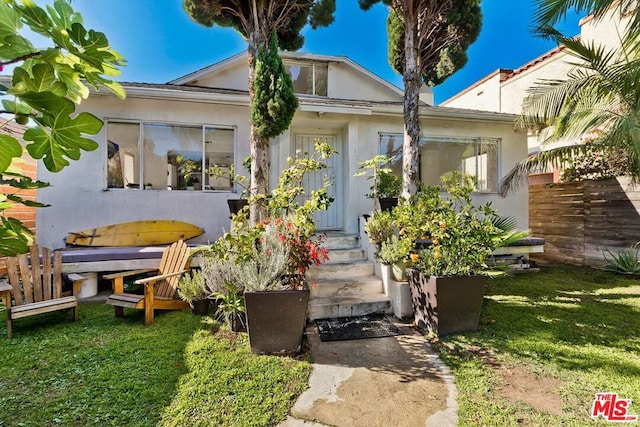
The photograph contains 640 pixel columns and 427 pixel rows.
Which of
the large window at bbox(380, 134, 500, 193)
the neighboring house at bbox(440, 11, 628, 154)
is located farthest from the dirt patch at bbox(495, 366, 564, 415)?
the neighboring house at bbox(440, 11, 628, 154)

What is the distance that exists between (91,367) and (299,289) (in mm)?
2163

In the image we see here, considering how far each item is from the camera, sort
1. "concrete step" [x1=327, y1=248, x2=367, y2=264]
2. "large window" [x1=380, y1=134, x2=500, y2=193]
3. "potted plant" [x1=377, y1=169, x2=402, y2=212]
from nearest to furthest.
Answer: "concrete step" [x1=327, y1=248, x2=367, y2=264] < "potted plant" [x1=377, y1=169, x2=402, y2=212] < "large window" [x1=380, y1=134, x2=500, y2=193]

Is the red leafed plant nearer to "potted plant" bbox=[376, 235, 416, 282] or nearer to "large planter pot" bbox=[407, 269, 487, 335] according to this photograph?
"potted plant" bbox=[376, 235, 416, 282]

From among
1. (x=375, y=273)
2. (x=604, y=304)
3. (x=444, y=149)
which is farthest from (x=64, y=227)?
(x=604, y=304)

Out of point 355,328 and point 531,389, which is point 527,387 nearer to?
point 531,389

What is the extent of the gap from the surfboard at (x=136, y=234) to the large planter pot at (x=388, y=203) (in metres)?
3.72

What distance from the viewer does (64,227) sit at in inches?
228

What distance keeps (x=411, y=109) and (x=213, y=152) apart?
13.6ft

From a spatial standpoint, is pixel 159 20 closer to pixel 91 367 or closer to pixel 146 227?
pixel 146 227

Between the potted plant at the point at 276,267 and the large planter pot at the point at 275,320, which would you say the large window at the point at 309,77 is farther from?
the large planter pot at the point at 275,320

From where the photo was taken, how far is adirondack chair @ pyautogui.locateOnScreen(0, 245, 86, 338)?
12.2 ft

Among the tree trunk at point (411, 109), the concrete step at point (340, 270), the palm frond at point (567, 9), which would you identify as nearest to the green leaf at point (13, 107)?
the concrete step at point (340, 270)

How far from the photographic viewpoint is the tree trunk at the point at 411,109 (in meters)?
5.43

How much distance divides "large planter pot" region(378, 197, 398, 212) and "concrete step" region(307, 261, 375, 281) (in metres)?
1.39
